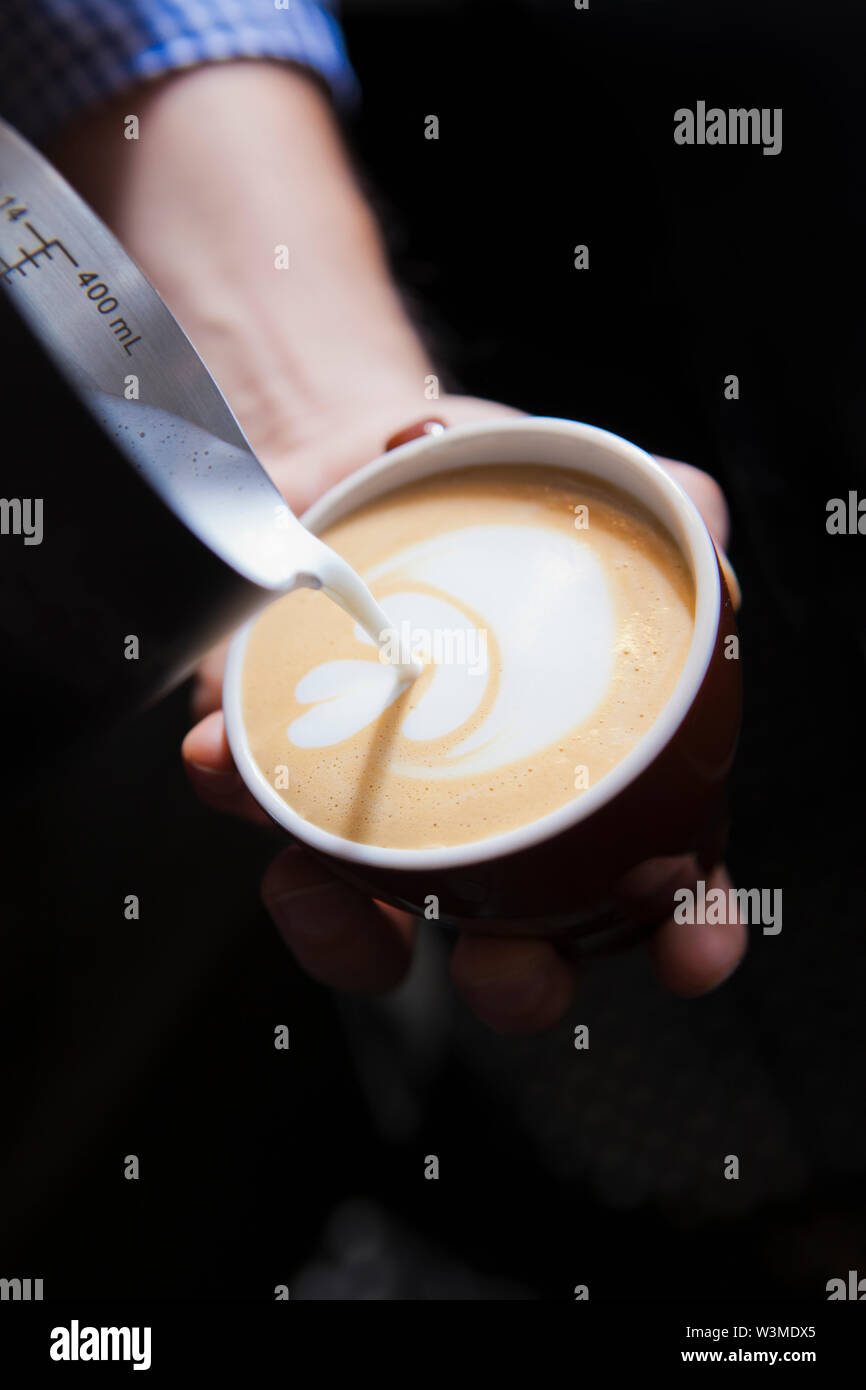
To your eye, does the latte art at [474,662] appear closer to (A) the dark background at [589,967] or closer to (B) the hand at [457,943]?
(B) the hand at [457,943]

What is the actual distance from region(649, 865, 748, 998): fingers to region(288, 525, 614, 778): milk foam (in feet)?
0.68

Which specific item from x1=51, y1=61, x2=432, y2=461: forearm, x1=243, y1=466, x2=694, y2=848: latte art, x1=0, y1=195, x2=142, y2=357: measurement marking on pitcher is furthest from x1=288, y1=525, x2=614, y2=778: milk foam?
x1=51, y1=61, x2=432, y2=461: forearm

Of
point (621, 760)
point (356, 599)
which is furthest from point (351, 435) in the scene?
point (621, 760)

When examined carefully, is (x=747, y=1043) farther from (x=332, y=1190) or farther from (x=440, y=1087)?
(x=332, y=1190)

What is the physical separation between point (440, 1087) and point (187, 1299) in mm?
291

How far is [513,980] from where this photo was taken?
0.65m

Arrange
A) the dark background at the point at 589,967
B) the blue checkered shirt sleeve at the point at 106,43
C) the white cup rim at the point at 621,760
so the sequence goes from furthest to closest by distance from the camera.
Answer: the blue checkered shirt sleeve at the point at 106,43
the dark background at the point at 589,967
the white cup rim at the point at 621,760

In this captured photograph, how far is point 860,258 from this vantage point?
68 centimetres

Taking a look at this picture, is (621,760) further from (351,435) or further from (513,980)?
(351,435)

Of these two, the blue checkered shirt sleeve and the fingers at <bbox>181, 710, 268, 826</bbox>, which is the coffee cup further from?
the blue checkered shirt sleeve

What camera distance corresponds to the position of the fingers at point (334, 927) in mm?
700

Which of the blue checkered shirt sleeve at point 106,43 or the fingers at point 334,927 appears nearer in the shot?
the fingers at point 334,927

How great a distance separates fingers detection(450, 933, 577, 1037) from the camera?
2.09 feet

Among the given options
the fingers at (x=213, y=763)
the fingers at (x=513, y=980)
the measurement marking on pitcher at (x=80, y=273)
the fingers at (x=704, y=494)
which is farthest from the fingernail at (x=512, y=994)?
the measurement marking on pitcher at (x=80, y=273)
